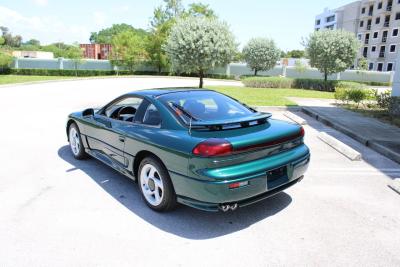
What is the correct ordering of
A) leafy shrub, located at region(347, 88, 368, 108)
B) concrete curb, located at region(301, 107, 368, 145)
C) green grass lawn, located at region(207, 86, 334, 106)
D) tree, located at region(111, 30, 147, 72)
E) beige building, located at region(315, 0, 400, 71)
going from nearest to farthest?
1. concrete curb, located at region(301, 107, 368, 145)
2. leafy shrub, located at region(347, 88, 368, 108)
3. green grass lawn, located at region(207, 86, 334, 106)
4. tree, located at region(111, 30, 147, 72)
5. beige building, located at region(315, 0, 400, 71)

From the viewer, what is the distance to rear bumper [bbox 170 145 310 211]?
3.38 m

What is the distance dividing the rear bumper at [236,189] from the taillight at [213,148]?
7.0 inches

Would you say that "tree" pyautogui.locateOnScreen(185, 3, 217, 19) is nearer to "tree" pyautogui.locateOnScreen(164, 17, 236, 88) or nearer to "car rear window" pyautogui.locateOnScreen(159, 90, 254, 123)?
"tree" pyautogui.locateOnScreen(164, 17, 236, 88)

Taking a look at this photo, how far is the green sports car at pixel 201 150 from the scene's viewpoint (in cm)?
344

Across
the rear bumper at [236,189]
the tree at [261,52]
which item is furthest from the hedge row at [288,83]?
the rear bumper at [236,189]

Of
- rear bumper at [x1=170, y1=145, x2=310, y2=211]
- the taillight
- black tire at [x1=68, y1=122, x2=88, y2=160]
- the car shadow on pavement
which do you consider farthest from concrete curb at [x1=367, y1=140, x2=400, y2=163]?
black tire at [x1=68, y1=122, x2=88, y2=160]

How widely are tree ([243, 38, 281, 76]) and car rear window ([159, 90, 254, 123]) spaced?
29174mm

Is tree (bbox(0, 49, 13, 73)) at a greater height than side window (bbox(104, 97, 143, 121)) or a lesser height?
greater

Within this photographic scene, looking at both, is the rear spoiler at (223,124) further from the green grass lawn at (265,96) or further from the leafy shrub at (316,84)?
the leafy shrub at (316,84)

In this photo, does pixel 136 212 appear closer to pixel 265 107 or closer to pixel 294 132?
pixel 294 132

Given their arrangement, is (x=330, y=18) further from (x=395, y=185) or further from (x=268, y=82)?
(x=395, y=185)

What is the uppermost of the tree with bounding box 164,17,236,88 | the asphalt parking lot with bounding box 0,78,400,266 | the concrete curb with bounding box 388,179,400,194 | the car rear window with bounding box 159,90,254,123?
the tree with bounding box 164,17,236,88

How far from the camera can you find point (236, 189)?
342cm

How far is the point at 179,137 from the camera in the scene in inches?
145
